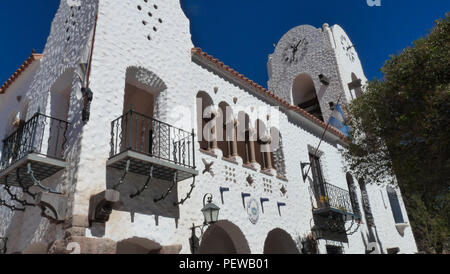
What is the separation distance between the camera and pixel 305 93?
21.3 metres

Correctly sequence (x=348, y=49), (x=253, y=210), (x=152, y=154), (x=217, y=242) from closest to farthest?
1. (x=152, y=154)
2. (x=253, y=210)
3. (x=217, y=242)
4. (x=348, y=49)

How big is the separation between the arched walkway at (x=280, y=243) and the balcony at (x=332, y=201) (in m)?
1.65

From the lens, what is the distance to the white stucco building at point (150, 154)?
6.68m

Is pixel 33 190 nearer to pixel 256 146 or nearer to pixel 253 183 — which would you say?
pixel 253 183

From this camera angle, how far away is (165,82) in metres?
8.91

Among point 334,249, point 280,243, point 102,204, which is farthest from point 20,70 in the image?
point 334,249

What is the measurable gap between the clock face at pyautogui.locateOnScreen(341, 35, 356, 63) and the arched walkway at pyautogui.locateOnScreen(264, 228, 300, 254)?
42.9 ft

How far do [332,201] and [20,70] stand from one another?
11.4 meters

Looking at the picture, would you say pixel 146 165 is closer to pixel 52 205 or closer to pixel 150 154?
pixel 150 154

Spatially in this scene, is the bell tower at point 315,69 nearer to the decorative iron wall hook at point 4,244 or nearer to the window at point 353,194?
the window at point 353,194

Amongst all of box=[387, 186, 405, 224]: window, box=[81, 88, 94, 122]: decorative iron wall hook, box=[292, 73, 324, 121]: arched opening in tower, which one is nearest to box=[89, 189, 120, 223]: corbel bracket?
box=[81, 88, 94, 122]: decorative iron wall hook

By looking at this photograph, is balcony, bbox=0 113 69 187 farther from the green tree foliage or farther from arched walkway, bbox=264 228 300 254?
the green tree foliage
